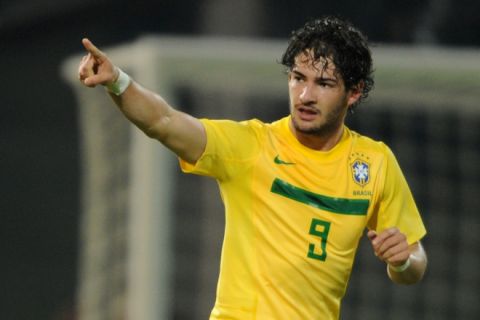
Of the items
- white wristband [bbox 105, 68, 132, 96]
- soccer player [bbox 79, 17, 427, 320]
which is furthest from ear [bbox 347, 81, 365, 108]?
white wristband [bbox 105, 68, 132, 96]

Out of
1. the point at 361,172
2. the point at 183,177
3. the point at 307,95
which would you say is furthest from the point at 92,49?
the point at 183,177

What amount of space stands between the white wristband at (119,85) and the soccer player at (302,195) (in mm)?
283

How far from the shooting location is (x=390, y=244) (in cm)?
418

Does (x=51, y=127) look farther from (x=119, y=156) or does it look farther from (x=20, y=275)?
(x=119, y=156)

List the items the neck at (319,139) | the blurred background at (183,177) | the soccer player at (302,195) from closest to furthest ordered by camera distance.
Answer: the soccer player at (302,195) < the neck at (319,139) < the blurred background at (183,177)

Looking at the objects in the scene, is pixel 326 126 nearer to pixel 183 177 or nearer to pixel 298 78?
pixel 298 78

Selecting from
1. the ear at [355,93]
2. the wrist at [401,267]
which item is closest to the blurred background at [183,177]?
the ear at [355,93]

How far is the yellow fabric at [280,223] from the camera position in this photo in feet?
14.2

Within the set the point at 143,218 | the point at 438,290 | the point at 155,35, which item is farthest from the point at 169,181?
the point at 155,35

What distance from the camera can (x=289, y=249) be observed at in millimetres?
4348

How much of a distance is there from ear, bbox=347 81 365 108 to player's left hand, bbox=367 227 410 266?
58cm

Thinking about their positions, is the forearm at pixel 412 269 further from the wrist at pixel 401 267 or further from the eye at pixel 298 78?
the eye at pixel 298 78

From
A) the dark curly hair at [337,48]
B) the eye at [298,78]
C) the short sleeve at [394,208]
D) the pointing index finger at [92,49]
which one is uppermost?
the dark curly hair at [337,48]

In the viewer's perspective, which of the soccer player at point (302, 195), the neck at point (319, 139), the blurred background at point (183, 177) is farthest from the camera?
the blurred background at point (183, 177)
